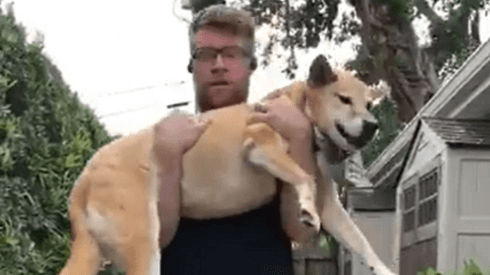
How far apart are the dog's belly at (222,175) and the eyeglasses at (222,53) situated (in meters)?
0.17

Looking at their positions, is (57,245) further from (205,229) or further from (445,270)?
(445,270)

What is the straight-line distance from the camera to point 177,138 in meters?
2.39

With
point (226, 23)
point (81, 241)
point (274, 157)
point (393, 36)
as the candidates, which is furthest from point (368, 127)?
point (393, 36)

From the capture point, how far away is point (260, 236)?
2508mm

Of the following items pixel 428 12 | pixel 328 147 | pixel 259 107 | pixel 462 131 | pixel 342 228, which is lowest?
pixel 342 228

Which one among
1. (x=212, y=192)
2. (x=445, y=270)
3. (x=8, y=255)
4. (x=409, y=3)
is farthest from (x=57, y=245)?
(x=409, y=3)

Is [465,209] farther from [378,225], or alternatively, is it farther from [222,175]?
[222,175]

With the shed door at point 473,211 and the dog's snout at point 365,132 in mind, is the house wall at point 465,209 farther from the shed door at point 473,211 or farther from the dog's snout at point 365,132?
the dog's snout at point 365,132

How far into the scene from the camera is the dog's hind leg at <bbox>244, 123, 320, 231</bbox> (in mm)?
2264

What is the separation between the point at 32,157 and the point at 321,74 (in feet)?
5.06

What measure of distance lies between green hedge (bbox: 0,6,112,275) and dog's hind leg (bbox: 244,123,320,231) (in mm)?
1301

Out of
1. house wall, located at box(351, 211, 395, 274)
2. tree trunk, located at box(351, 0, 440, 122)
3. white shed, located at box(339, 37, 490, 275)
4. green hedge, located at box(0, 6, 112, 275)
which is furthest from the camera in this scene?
house wall, located at box(351, 211, 395, 274)

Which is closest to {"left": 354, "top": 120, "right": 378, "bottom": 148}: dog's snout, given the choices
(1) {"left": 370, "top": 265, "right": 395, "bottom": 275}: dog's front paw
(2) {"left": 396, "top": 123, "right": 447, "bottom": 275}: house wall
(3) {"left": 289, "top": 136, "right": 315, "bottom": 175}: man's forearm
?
(3) {"left": 289, "top": 136, "right": 315, "bottom": 175}: man's forearm

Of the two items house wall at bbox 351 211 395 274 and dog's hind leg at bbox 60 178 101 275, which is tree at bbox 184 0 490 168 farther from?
dog's hind leg at bbox 60 178 101 275
